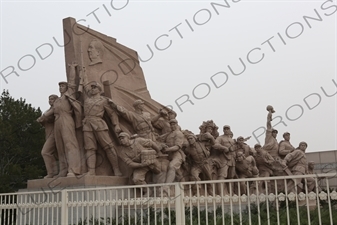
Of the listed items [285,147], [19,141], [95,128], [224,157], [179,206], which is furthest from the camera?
[19,141]

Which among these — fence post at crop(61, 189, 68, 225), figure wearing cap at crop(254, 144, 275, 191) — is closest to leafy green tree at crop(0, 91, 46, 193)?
figure wearing cap at crop(254, 144, 275, 191)

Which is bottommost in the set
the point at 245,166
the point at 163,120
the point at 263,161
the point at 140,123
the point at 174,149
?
the point at 245,166

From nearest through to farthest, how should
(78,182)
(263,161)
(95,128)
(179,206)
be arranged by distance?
(179,206) → (78,182) → (95,128) → (263,161)

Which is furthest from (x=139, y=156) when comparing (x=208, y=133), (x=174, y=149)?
(x=208, y=133)

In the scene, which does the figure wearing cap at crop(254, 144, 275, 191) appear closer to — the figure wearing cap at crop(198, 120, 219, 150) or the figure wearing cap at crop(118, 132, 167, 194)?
the figure wearing cap at crop(198, 120, 219, 150)

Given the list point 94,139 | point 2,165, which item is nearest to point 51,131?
point 94,139

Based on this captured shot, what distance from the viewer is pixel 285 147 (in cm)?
1258

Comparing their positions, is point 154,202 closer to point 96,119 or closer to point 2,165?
point 96,119

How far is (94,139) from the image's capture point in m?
7.98

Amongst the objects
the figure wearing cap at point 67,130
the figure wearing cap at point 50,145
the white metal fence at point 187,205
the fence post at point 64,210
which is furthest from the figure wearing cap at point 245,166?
the fence post at point 64,210

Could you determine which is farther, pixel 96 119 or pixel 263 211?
pixel 96 119

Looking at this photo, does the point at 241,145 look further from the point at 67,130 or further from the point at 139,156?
the point at 67,130

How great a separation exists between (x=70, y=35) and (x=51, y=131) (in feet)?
6.61

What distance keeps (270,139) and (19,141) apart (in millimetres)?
11860
